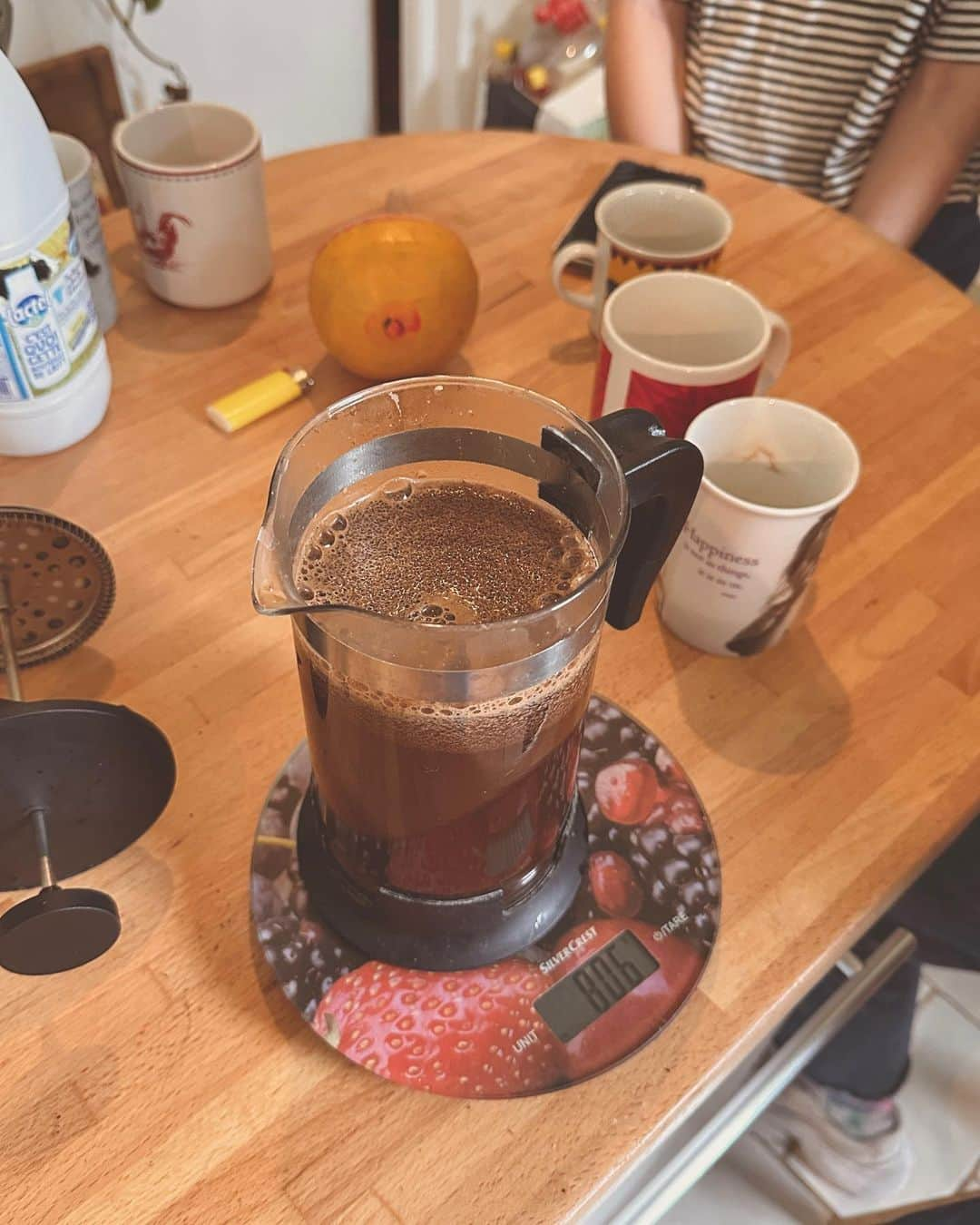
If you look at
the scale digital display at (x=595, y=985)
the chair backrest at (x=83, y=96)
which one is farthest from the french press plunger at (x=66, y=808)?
the chair backrest at (x=83, y=96)

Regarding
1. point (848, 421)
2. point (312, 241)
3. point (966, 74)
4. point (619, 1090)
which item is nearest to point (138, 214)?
point (312, 241)

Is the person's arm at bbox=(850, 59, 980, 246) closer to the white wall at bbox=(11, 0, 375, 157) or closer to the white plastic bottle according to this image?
the white plastic bottle

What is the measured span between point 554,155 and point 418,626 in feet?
2.87

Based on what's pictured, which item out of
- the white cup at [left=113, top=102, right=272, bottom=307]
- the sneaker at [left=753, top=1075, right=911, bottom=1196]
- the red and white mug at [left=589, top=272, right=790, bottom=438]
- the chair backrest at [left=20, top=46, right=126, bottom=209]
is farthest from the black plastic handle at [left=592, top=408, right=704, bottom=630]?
the chair backrest at [left=20, top=46, right=126, bottom=209]

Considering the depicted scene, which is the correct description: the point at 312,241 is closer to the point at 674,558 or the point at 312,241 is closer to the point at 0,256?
the point at 0,256

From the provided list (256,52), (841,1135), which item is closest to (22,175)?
(841,1135)

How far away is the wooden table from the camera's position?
473 mm

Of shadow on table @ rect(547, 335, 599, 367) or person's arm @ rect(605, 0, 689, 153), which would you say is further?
person's arm @ rect(605, 0, 689, 153)

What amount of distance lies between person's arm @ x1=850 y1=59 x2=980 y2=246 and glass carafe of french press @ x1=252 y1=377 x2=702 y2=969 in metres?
0.93

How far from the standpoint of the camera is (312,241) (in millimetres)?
981

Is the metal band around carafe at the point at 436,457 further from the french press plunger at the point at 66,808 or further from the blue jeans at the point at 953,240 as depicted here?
the blue jeans at the point at 953,240

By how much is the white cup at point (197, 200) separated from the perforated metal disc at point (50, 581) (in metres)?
0.31

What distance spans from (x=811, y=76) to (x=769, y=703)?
961mm

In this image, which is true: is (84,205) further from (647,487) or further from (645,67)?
(645,67)
